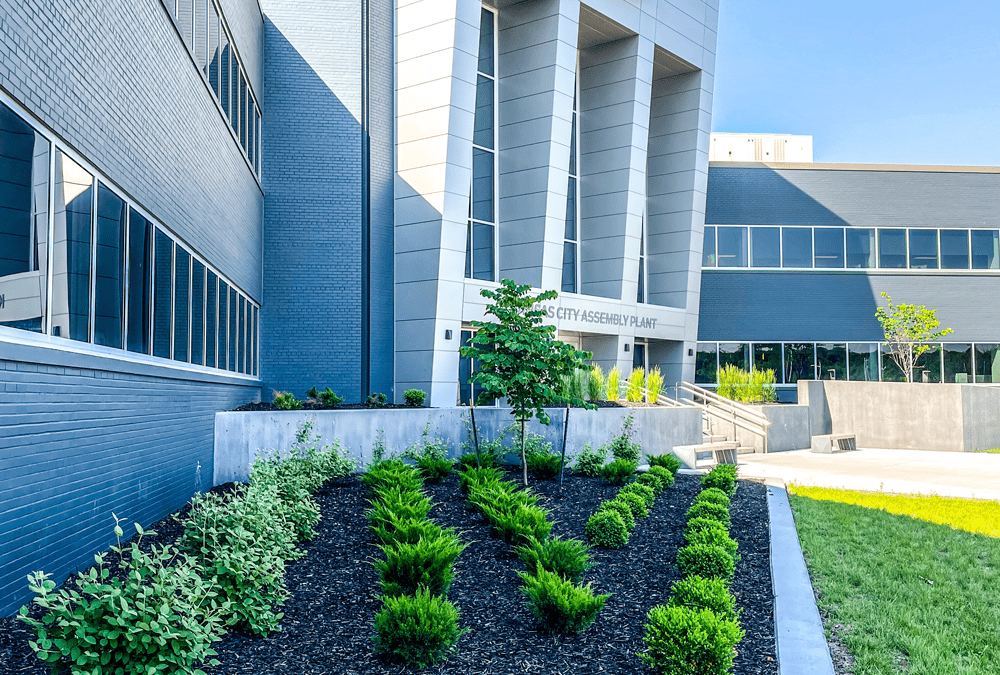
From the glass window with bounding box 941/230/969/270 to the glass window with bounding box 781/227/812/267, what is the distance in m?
5.93

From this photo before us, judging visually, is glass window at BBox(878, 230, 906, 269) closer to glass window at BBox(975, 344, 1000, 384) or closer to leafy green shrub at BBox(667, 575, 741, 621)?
glass window at BBox(975, 344, 1000, 384)

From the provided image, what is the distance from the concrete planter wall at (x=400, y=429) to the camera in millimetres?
13938

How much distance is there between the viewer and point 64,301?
7664 mm

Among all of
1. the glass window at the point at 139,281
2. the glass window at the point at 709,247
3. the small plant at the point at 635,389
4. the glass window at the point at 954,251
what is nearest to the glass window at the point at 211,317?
the glass window at the point at 139,281

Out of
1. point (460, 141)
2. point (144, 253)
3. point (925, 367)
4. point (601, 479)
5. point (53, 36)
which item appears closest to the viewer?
point (53, 36)

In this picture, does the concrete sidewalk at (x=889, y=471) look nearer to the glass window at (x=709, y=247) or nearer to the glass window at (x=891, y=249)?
the glass window at (x=709, y=247)

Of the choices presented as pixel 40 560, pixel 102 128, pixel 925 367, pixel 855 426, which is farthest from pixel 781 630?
pixel 925 367

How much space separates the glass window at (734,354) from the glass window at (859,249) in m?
5.83

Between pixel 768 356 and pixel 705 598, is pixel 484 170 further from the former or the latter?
pixel 705 598

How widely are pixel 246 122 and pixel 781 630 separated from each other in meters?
15.6

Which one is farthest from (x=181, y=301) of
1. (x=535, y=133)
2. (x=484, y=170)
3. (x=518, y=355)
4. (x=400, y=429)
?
(x=535, y=133)

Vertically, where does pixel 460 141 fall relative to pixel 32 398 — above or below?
above

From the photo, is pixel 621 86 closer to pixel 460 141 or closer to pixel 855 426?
pixel 460 141

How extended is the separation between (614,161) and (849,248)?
1370 cm
